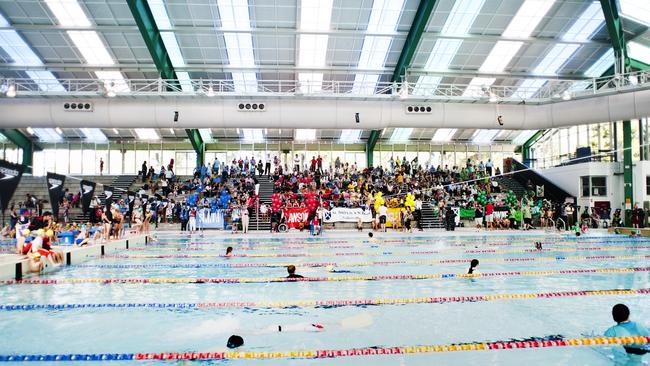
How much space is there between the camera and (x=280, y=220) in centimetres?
1922

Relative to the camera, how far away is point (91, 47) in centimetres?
1894

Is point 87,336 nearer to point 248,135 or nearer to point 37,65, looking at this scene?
point 37,65

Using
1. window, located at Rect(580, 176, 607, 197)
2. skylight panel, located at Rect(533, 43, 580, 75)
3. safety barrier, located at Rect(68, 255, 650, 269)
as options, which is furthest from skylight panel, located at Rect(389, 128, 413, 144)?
safety barrier, located at Rect(68, 255, 650, 269)

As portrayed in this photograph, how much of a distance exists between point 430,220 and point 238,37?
11.4 metres

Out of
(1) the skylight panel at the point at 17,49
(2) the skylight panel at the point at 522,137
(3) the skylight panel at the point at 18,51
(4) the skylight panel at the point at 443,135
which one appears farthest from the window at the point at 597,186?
(1) the skylight panel at the point at 17,49

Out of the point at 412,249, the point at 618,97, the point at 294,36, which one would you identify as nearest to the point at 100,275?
the point at 412,249

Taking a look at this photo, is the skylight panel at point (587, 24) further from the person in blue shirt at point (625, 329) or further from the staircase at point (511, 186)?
the person in blue shirt at point (625, 329)

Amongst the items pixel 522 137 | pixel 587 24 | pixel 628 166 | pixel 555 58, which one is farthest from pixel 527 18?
pixel 522 137

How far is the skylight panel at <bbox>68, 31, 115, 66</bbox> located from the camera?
59.2 ft

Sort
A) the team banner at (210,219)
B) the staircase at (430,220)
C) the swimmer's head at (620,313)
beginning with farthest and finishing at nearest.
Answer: the staircase at (430,220), the team banner at (210,219), the swimmer's head at (620,313)

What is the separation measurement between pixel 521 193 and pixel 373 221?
9839 millimetres

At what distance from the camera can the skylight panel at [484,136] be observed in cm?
3039

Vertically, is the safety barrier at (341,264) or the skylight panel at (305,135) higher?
the skylight panel at (305,135)

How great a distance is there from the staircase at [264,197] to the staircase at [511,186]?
12.3 meters
